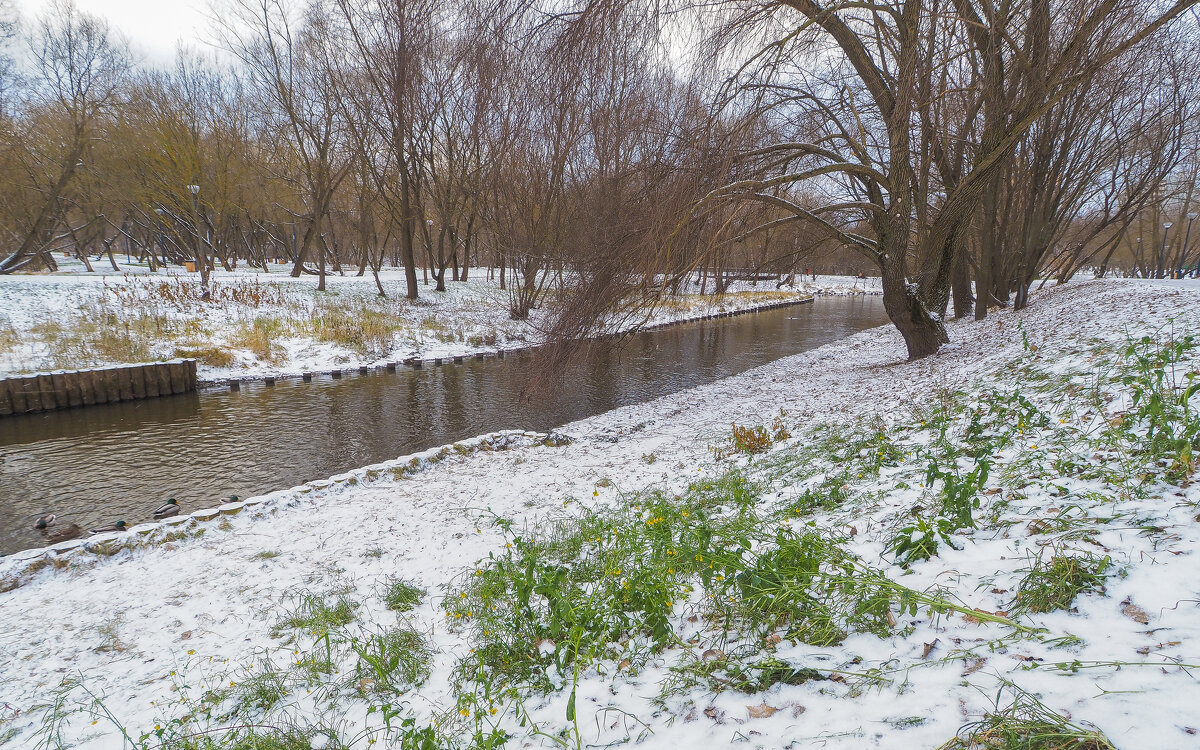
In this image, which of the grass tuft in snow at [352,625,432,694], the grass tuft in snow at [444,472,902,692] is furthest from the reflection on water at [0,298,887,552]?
the grass tuft in snow at [352,625,432,694]

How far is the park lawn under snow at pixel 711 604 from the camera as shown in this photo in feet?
6.69

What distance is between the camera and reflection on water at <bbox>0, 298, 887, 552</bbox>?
7320 mm

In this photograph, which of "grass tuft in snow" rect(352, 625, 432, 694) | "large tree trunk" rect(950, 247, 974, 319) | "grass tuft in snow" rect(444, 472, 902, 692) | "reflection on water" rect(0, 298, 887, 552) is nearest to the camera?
"grass tuft in snow" rect(444, 472, 902, 692)

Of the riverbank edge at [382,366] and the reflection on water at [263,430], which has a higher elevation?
the riverbank edge at [382,366]

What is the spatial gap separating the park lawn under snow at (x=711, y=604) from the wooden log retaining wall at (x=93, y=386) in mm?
8415

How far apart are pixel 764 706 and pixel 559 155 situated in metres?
5.97

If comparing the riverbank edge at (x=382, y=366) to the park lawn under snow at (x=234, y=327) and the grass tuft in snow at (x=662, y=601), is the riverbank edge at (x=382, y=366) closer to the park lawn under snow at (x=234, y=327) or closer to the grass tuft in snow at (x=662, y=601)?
the park lawn under snow at (x=234, y=327)

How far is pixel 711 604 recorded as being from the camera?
2.97m

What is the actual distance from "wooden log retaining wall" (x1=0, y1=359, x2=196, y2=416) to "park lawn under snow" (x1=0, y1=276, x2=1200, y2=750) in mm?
8415

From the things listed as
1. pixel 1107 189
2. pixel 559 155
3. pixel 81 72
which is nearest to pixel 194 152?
pixel 81 72

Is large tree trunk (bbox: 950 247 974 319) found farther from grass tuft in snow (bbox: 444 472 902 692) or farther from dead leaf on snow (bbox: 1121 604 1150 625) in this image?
dead leaf on snow (bbox: 1121 604 1150 625)

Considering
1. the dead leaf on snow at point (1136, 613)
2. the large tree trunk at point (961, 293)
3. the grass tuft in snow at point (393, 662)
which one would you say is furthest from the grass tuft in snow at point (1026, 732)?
the large tree trunk at point (961, 293)

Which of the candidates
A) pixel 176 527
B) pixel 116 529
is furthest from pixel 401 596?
pixel 116 529

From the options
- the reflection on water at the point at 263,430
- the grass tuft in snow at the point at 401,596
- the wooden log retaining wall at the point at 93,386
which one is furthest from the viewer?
the wooden log retaining wall at the point at 93,386
